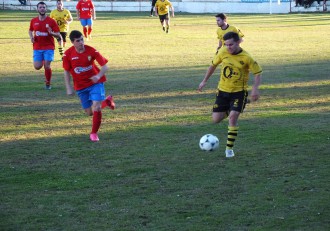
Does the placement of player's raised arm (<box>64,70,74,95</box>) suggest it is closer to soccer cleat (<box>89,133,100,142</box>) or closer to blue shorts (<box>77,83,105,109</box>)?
blue shorts (<box>77,83,105,109</box>)

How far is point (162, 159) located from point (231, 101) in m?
1.32

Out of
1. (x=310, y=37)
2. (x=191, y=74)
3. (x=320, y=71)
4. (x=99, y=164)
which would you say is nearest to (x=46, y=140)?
→ (x=99, y=164)

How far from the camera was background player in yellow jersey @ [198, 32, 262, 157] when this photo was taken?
10273 millimetres

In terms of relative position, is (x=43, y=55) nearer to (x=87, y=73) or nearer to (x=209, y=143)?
(x=87, y=73)

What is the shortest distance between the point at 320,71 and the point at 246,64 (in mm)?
11368

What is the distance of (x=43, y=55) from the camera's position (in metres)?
17.9

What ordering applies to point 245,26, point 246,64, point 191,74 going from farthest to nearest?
1. point 245,26
2. point 191,74
3. point 246,64

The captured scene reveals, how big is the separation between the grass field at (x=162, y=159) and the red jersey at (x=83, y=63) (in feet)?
3.20

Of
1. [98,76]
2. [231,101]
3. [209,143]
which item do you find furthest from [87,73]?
[231,101]

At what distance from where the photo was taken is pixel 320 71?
21.2m

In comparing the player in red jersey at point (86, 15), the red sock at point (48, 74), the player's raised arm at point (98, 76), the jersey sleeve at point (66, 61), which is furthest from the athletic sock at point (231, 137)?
the player in red jersey at point (86, 15)

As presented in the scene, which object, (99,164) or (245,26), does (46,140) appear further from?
(245,26)

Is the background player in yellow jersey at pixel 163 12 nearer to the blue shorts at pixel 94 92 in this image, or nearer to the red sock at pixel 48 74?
the red sock at pixel 48 74

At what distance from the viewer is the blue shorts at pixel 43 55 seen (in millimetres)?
17797
